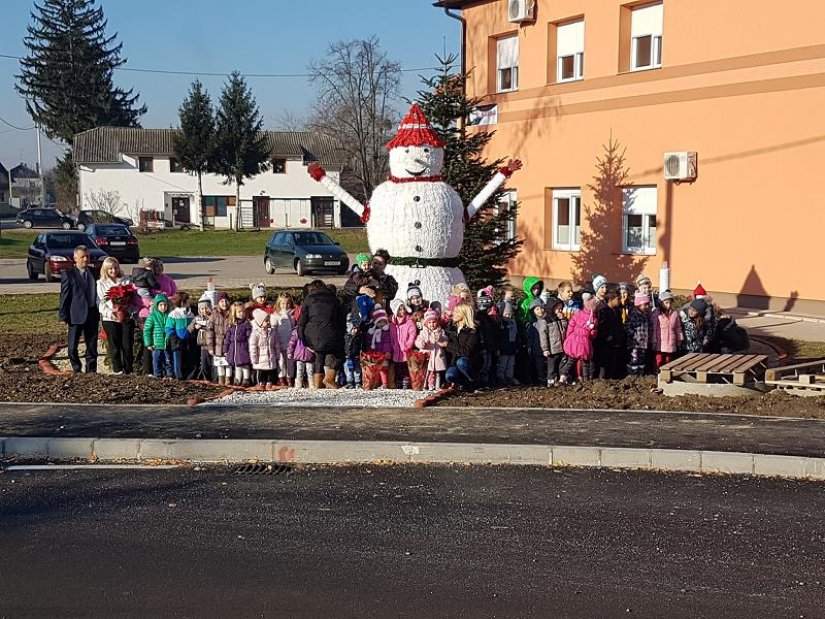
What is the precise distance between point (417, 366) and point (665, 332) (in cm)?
313

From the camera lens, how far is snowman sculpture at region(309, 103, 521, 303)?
13680 mm

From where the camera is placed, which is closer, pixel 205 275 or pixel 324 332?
pixel 324 332

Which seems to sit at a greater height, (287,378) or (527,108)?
(527,108)

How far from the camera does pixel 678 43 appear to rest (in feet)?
65.5

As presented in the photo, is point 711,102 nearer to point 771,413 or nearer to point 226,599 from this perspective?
point 771,413

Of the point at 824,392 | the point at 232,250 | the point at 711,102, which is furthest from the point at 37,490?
the point at 232,250

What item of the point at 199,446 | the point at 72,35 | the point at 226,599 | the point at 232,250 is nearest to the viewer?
the point at 226,599

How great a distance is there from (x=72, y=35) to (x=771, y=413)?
246 ft

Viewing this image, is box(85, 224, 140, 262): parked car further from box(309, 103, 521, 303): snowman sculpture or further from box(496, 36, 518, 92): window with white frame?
box(309, 103, 521, 303): snowman sculpture

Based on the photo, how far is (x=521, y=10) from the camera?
2291cm

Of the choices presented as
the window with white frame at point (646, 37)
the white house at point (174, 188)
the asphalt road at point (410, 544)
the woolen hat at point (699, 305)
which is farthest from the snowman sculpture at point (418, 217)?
the white house at point (174, 188)

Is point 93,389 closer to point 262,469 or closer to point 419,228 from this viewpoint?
point 262,469

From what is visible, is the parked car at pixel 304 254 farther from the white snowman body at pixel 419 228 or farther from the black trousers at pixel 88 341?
the black trousers at pixel 88 341

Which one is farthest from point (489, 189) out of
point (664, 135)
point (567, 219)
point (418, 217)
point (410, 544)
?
point (567, 219)
